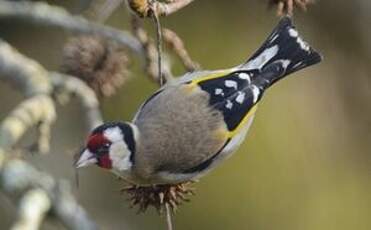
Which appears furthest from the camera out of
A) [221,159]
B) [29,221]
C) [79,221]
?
[221,159]

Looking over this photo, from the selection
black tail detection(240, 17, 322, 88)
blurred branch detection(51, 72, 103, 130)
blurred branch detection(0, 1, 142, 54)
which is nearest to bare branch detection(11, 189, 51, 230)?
blurred branch detection(51, 72, 103, 130)

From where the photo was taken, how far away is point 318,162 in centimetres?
398

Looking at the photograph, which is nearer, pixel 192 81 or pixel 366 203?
pixel 192 81

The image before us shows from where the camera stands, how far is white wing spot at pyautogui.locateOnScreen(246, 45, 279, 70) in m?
2.55

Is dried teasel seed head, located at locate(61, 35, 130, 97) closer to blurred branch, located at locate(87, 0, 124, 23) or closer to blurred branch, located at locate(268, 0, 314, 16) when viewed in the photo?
blurred branch, located at locate(87, 0, 124, 23)

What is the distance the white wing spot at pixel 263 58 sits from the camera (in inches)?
101

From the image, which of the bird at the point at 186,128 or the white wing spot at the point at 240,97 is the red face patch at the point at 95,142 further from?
the white wing spot at the point at 240,97

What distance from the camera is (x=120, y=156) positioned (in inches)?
91.9

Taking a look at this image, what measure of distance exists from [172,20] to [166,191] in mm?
1796

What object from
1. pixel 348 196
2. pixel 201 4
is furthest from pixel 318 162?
pixel 201 4

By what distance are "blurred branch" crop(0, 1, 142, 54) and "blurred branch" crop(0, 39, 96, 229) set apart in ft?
0.61

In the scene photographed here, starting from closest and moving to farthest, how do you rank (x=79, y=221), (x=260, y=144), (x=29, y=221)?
1. (x=29, y=221)
2. (x=79, y=221)
3. (x=260, y=144)

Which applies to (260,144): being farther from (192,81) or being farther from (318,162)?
(192,81)

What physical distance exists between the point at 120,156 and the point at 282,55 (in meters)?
0.53
